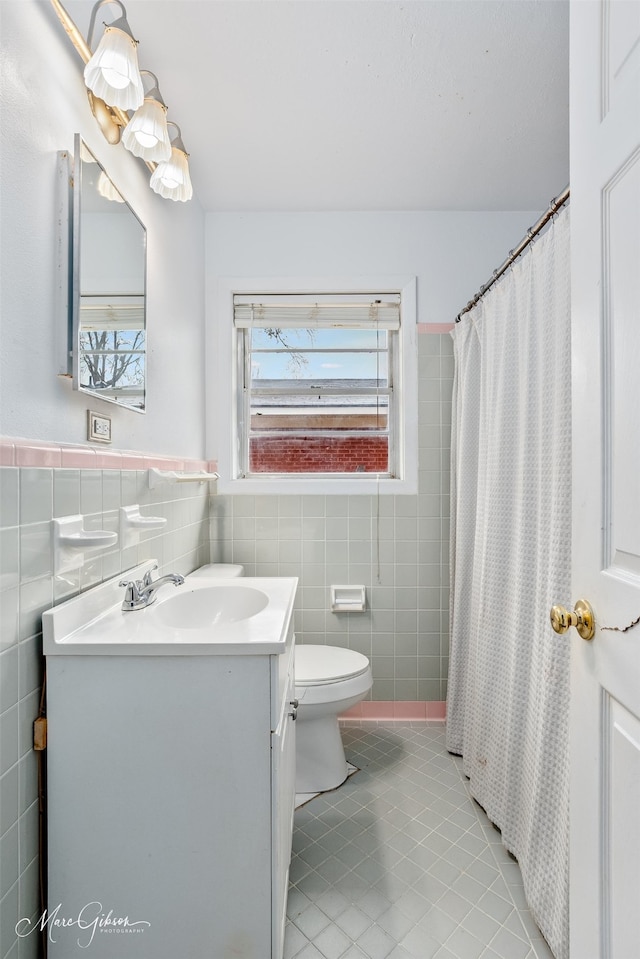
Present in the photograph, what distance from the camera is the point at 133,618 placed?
1.18 m

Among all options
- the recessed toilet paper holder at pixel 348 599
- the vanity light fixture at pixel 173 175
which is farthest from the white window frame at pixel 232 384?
the vanity light fixture at pixel 173 175

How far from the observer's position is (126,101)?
46.0 inches

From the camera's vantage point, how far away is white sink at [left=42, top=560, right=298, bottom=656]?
0.97 meters

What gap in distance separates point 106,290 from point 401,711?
2.08 metres

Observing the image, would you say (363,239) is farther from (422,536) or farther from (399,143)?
(422,536)

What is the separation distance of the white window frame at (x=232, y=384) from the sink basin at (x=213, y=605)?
2.81 feet

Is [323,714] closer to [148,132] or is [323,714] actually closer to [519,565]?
[519,565]

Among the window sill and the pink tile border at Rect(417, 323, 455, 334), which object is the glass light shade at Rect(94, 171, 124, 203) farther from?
the pink tile border at Rect(417, 323, 455, 334)

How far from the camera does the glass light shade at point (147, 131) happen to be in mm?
1291

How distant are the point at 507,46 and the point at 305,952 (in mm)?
2468

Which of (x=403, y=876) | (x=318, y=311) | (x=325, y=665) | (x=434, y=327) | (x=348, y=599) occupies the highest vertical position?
(x=318, y=311)

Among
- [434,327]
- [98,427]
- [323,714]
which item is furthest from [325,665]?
[434,327]

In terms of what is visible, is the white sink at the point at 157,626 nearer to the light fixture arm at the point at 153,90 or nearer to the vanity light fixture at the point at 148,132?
the vanity light fixture at the point at 148,132

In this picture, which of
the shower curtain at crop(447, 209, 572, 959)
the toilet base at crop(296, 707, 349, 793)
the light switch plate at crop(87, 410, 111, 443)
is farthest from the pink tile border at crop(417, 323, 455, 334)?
the toilet base at crop(296, 707, 349, 793)
